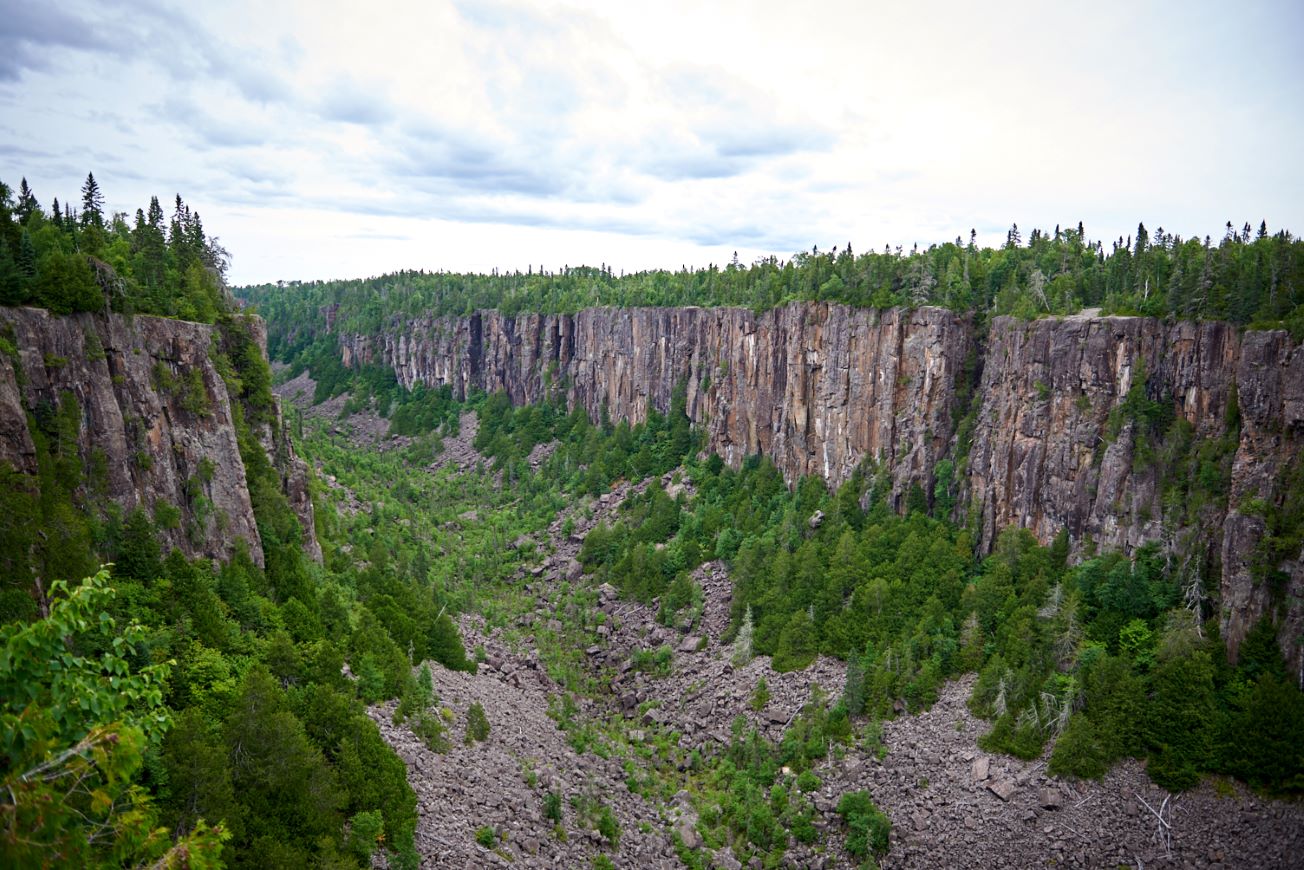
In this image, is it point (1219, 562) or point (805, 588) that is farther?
point (805, 588)

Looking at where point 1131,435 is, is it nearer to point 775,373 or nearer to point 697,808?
point 697,808

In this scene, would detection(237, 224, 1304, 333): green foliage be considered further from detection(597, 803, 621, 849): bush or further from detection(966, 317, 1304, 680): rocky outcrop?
detection(597, 803, 621, 849): bush

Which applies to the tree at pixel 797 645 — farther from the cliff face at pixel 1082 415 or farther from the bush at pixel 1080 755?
the bush at pixel 1080 755

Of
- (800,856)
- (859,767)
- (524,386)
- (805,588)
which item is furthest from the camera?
(524,386)

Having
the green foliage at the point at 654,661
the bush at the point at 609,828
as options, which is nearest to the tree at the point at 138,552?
the bush at the point at 609,828

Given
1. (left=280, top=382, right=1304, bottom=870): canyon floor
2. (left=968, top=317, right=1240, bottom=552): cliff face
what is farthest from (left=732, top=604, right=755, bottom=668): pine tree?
(left=968, top=317, right=1240, bottom=552): cliff face

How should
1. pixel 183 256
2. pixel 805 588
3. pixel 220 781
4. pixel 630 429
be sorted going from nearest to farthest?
pixel 220 781
pixel 183 256
pixel 805 588
pixel 630 429

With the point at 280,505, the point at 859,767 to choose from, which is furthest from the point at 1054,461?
Answer: the point at 280,505

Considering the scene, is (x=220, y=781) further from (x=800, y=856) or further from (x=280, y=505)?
(x=800, y=856)
